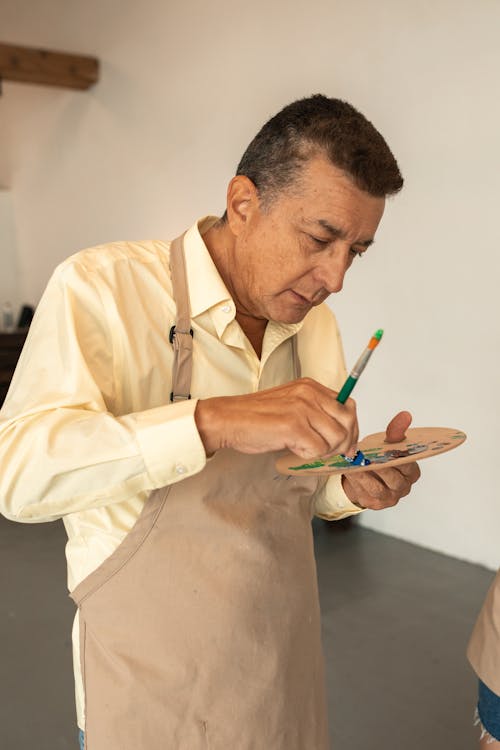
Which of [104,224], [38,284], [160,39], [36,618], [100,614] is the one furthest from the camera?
[38,284]

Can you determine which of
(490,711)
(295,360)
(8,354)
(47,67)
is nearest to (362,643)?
(490,711)

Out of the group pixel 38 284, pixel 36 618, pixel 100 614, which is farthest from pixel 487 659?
pixel 38 284

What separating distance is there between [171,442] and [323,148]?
568 millimetres

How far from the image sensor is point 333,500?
5.33 feet

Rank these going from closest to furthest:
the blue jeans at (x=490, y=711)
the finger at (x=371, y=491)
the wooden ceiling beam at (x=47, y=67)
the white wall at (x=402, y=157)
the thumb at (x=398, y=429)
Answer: the thumb at (x=398, y=429), the finger at (x=371, y=491), the blue jeans at (x=490, y=711), the white wall at (x=402, y=157), the wooden ceiling beam at (x=47, y=67)

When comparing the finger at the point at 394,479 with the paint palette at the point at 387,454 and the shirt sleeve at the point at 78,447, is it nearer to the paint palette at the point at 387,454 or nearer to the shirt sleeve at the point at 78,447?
the paint palette at the point at 387,454

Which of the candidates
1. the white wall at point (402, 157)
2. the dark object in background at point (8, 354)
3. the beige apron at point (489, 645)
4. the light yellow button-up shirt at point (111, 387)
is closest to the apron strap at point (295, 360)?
the light yellow button-up shirt at point (111, 387)

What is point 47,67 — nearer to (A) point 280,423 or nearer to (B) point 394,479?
(B) point 394,479

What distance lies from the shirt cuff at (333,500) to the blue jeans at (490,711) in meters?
0.50

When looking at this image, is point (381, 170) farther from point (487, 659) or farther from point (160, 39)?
point (160, 39)

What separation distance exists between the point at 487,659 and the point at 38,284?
7.70 metres

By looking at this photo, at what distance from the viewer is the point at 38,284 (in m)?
8.66

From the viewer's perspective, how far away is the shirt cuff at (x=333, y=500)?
1.61 m

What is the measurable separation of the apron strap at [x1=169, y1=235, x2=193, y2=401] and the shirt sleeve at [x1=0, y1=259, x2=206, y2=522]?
171 millimetres
